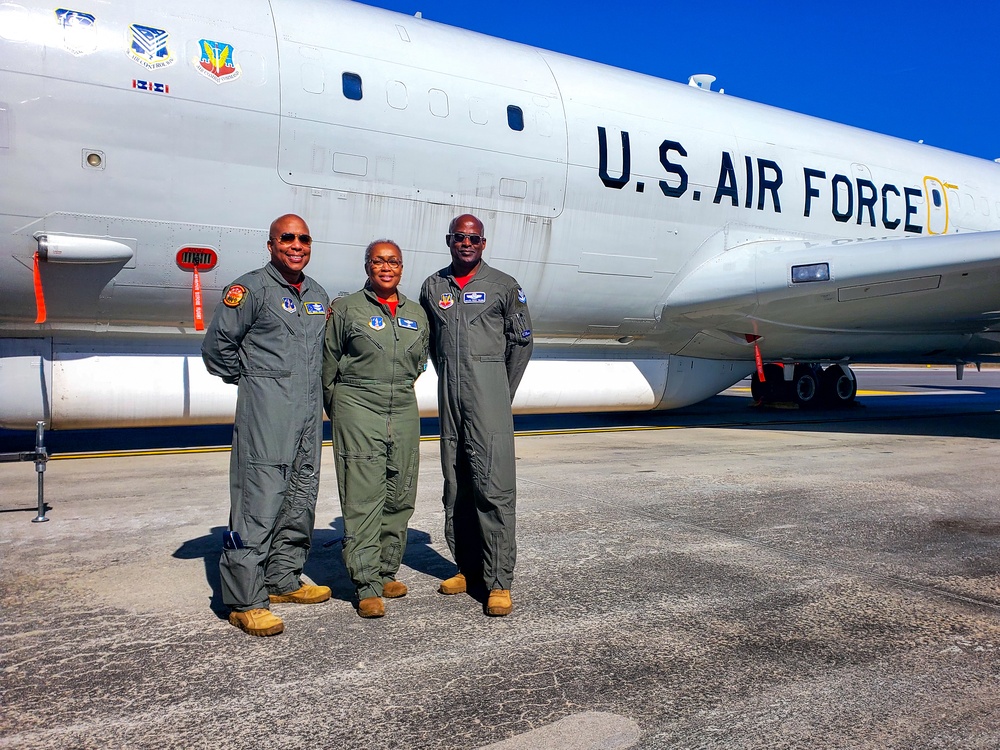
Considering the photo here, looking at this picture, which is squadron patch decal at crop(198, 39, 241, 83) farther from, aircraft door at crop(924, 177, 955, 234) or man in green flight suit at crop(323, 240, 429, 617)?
aircraft door at crop(924, 177, 955, 234)

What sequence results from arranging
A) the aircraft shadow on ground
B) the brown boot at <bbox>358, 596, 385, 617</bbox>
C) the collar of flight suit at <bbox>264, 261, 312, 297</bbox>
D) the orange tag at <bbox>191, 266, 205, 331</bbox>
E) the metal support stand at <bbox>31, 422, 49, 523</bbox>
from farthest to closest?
the orange tag at <bbox>191, 266, 205, 331</bbox> < the metal support stand at <bbox>31, 422, 49, 523</bbox> < the aircraft shadow on ground < the collar of flight suit at <bbox>264, 261, 312, 297</bbox> < the brown boot at <bbox>358, 596, 385, 617</bbox>

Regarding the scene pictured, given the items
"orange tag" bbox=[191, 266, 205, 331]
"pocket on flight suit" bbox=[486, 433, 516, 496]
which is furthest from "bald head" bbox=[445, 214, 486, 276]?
"orange tag" bbox=[191, 266, 205, 331]

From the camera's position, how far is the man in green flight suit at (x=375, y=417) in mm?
3990

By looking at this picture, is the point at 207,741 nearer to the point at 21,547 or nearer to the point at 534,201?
the point at 21,547

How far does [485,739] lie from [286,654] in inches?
45.5

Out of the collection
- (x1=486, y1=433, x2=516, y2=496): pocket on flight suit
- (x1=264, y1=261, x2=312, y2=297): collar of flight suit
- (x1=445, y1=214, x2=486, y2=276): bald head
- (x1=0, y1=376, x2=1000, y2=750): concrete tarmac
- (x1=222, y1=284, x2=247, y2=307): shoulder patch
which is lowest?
(x1=0, y1=376, x2=1000, y2=750): concrete tarmac

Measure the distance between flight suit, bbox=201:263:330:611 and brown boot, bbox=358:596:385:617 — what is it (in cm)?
45

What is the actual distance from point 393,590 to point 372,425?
0.90 m

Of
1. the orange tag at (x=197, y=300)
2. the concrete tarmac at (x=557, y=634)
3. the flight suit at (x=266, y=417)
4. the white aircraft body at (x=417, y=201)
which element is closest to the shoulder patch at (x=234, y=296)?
the flight suit at (x=266, y=417)

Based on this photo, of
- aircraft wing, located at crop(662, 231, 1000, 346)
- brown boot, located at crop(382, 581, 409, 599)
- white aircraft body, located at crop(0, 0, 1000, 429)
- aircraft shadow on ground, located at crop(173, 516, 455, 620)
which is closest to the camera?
brown boot, located at crop(382, 581, 409, 599)

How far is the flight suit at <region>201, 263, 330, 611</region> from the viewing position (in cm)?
380

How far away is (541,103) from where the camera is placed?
9.39 metres

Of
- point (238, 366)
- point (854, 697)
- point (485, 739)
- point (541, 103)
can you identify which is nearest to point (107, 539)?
point (238, 366)

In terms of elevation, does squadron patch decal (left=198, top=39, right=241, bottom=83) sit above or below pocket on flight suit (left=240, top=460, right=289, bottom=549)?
above
